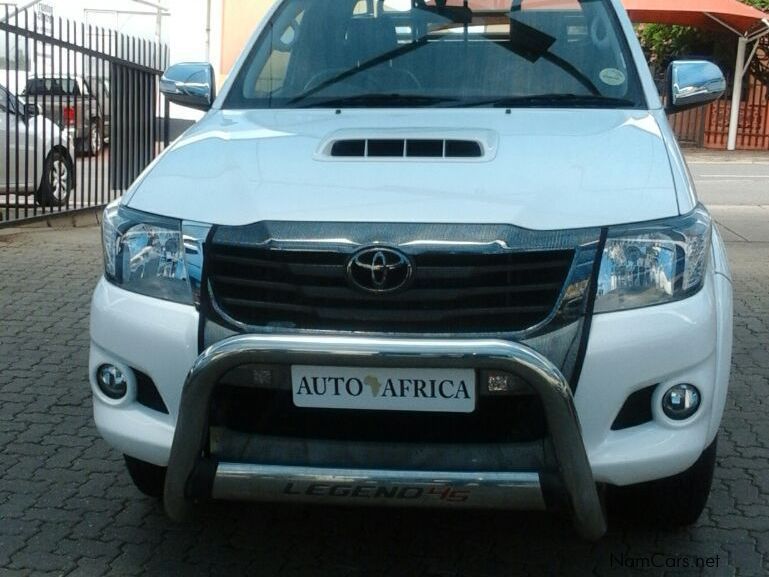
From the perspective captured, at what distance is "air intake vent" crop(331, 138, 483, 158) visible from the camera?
3.83m

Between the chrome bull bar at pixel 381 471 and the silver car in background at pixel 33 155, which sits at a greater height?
the chrome bull bar at pixel 381 471

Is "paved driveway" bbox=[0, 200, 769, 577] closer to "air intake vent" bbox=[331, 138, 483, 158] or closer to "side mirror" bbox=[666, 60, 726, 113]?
"air intake vent" bbox=[331, 138, 483, 158]

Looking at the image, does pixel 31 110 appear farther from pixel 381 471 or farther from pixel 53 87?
pixel 381 471

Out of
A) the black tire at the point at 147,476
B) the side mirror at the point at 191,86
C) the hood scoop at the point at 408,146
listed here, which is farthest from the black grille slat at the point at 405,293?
the side mirror at the point at 191,86

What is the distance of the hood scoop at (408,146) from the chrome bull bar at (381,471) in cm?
81

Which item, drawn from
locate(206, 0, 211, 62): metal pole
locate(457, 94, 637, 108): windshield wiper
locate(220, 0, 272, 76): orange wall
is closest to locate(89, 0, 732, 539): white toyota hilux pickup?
locate(457, 94, 637, 108): windshield wiper

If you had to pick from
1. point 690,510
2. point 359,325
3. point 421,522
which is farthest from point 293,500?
point 690,510

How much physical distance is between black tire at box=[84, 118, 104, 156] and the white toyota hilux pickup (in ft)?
29.2

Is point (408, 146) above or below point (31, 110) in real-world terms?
above

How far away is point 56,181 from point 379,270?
951cm

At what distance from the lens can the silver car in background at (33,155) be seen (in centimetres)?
1101

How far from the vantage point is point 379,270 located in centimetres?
328

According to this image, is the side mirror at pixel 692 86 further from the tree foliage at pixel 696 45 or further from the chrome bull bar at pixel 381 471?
the tree foliage at pixel 696 45
